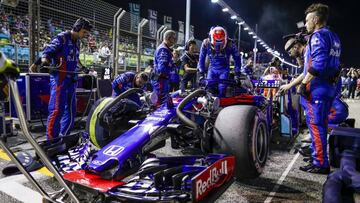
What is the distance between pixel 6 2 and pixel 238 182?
16.1 feet

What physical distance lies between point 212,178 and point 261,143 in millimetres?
1213

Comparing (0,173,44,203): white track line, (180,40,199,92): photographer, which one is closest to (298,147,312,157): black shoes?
(0,173,44,203): white track line

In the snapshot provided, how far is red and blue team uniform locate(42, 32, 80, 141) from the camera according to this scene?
3902 millimetres

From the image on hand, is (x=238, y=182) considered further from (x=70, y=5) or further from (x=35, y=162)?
(x=70, y=5)

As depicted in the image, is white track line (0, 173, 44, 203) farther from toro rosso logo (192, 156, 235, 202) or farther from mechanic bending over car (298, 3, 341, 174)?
mechanic bending over car (298, 3, 341, 174)

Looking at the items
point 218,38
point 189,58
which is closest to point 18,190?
point 218,38

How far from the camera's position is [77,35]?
4.14m

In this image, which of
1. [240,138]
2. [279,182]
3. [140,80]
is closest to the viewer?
[240,138]

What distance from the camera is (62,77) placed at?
394cm

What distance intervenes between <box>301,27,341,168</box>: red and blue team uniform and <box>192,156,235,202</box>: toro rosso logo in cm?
154

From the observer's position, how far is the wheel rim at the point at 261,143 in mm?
2900

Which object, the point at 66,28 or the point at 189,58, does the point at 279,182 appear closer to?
the point at 189,58

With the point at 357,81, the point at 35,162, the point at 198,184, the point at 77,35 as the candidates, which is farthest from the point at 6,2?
the point at 357,81

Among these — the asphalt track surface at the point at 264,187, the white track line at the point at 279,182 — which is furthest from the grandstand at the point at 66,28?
the white track line at the point at 279,182
